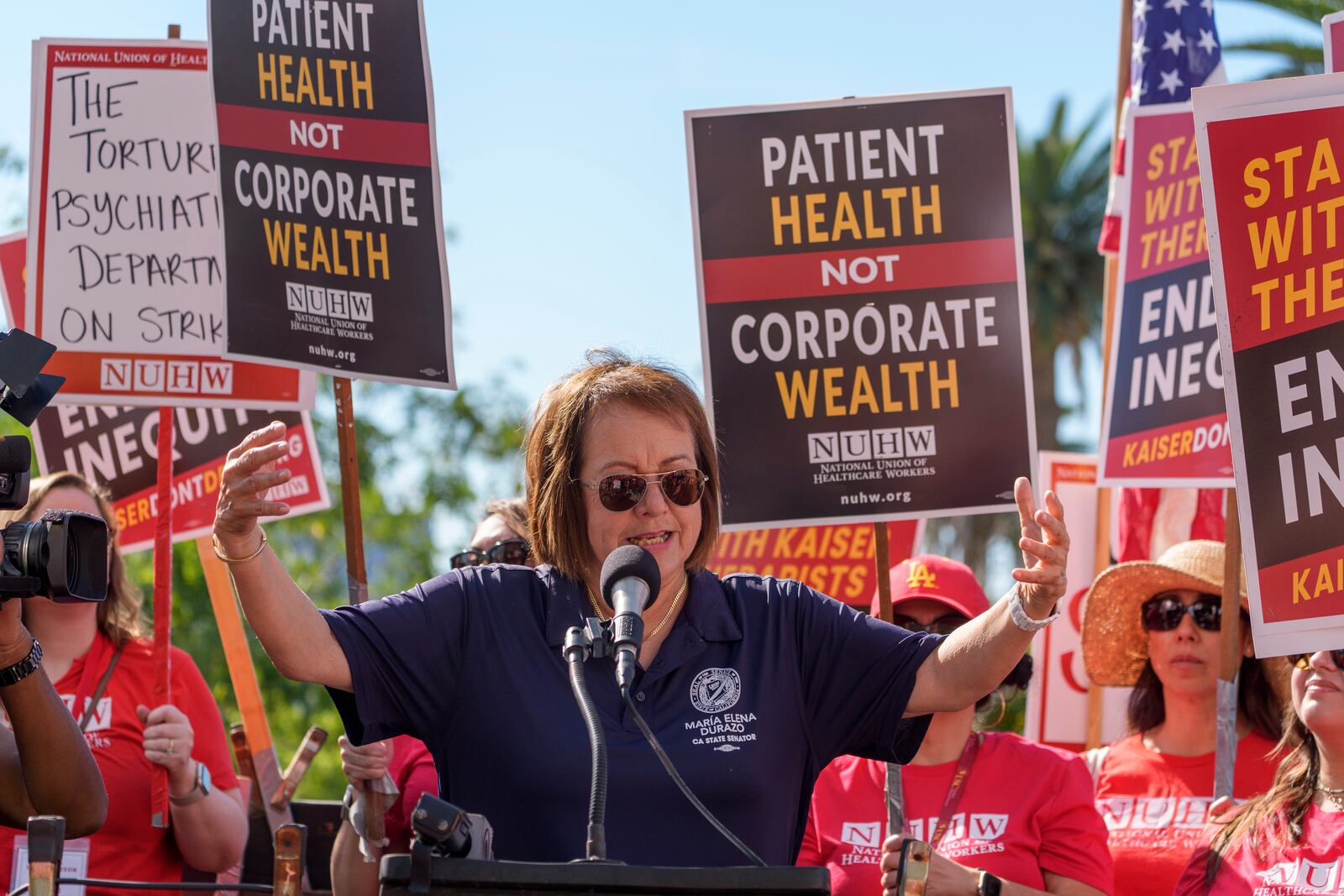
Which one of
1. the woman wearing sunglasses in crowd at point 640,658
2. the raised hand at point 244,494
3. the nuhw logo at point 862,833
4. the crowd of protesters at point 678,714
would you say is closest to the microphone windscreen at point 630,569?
the crowd of protesters at point 678,714

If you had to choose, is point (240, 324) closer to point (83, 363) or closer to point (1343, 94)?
point (83, 363)

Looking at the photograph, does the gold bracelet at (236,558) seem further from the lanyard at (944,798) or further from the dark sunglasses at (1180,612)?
the dark sunglasses at (1180,612)

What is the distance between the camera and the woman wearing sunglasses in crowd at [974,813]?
153 inches

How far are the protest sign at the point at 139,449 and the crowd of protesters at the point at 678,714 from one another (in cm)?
172

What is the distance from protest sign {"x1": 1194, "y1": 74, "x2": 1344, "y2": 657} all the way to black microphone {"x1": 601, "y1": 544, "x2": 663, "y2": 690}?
1.48 metres

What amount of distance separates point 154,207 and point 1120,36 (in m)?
3.81

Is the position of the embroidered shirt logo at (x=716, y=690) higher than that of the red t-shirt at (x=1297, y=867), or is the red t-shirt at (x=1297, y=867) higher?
the embroidered shirt logo at (x=716, y=690)

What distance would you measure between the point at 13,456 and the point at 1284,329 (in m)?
2.58

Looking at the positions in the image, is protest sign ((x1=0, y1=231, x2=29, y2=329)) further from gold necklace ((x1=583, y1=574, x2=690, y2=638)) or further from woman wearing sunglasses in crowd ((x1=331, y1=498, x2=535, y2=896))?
gold necklace ((x1=583, y1=574, x2=690, y2=638))

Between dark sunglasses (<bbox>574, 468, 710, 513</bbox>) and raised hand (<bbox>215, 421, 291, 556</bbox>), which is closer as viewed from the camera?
raised hand (<bbox>215, 421, 291, 556</bbox>)

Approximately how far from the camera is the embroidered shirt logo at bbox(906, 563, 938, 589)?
14.8ft

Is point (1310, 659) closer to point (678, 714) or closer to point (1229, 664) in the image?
point (1229, 664)

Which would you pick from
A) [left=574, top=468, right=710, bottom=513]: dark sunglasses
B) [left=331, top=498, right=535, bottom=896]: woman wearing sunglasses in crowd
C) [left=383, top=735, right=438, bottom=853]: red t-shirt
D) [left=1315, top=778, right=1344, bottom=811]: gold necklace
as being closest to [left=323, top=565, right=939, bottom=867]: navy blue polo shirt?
[left=574, top=468, right=710, bottom=513]: dark sunglasses

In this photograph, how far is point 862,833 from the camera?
4.04m
